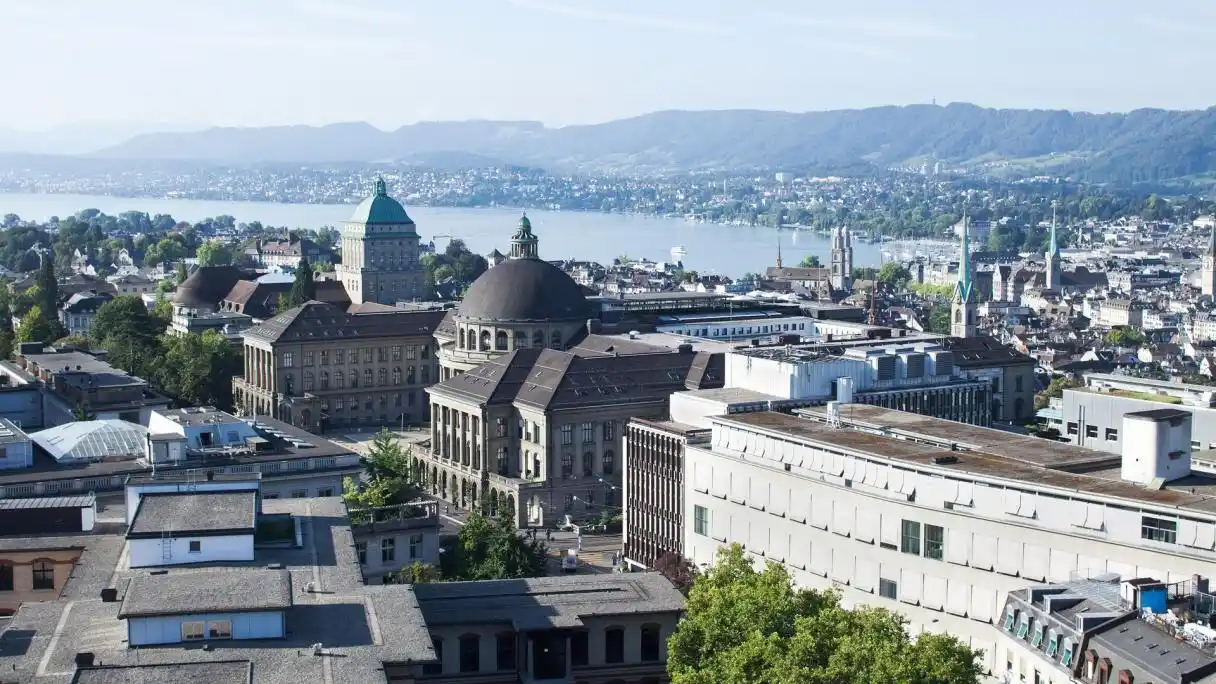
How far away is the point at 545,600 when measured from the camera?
38.8 meters

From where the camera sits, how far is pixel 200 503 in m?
38.2

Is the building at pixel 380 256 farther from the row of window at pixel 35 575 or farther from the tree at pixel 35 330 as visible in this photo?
the row of window at pixel 35 575

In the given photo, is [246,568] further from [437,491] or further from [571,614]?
[437,491]

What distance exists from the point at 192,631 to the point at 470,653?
752cm

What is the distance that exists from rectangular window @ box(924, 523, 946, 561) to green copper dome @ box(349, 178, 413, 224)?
88501 mm

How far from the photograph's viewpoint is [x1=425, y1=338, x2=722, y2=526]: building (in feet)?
245

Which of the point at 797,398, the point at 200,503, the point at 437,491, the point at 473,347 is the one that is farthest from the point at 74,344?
the point at 200,503

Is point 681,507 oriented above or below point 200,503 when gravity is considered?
below

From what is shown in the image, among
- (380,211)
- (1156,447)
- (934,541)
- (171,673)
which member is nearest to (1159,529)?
(1156,447)

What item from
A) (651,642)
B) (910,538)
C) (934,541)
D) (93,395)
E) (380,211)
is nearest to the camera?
(651,642)

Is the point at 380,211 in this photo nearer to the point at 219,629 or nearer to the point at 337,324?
the point at 337,324

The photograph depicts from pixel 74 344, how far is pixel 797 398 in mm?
49509

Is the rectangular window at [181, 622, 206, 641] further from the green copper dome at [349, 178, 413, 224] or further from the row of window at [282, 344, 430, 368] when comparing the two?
the green copper dome at [349, 178, 413, 224]

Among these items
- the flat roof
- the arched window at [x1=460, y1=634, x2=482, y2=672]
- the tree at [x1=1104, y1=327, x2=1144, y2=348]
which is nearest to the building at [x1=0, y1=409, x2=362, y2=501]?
the flat roof
